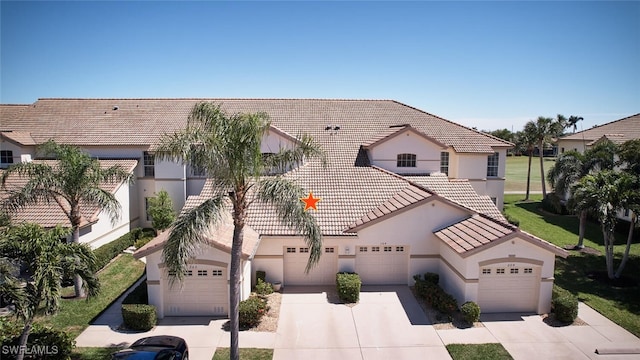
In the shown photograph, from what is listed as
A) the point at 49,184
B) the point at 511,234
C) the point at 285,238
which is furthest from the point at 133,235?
the point at 511,234

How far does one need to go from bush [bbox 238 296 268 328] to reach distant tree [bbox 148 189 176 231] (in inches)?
414

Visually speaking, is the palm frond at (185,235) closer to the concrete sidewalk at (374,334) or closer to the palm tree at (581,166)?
the concrete sidewalk at (374,334)

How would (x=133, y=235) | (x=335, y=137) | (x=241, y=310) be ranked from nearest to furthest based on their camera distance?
(x=241, y=310) → (x=133, y=235) → (x=335, y=137)

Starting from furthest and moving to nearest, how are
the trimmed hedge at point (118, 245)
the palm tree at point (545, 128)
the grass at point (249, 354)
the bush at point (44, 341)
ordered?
the palm tree at point (545, 128) < the trimmed hedge at point (118, 245) < the grass at point (249, 354) < the bush at point (44, 341)

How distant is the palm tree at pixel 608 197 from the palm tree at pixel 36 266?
2178 cm

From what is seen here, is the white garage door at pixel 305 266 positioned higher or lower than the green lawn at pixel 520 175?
lower

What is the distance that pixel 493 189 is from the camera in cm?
3092

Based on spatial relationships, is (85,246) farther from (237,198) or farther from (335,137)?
(335,137)

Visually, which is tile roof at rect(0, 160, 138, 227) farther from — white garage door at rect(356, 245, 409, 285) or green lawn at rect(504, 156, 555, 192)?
green lawn at rect(504, 156, 555, 192)

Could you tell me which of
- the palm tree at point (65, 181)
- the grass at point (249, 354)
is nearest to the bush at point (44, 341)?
the palm tree at point (65, 181)

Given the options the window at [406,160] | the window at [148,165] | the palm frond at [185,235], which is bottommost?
the palm frond at [185,235]

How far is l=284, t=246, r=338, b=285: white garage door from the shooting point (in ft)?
64.0

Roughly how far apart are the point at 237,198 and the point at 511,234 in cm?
1092

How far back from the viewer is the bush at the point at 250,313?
15.6 metres
